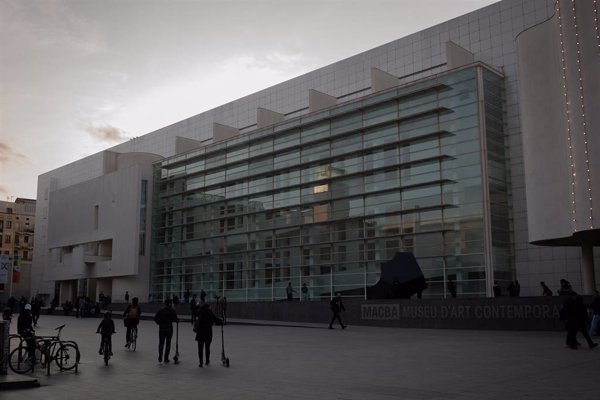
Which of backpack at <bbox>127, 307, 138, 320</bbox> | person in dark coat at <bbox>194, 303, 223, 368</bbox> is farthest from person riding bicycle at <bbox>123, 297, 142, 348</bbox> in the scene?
person in dark coat at <bbox>194, 303, 223, 368</bbox>

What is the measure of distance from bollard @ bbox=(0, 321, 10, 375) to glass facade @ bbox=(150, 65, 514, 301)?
1181 inches

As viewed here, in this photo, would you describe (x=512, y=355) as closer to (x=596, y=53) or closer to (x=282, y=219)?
(x=596, y=53)

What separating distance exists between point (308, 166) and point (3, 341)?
125 feet

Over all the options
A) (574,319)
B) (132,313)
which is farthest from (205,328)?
(574,319)

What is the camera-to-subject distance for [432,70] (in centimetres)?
4641

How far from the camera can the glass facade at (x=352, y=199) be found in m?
39.0

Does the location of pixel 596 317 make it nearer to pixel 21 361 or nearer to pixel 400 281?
pixel 400 281

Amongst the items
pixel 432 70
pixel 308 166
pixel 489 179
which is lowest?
pixel 489 179

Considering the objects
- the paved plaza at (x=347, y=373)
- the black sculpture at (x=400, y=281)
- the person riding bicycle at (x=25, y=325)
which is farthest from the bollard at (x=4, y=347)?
the black sculpture at (x=400, y=281)

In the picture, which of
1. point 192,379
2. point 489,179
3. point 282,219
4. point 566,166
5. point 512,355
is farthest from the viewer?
point 282,219

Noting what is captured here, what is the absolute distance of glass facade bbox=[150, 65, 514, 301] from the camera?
128 ft

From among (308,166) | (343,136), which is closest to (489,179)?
(343,136)

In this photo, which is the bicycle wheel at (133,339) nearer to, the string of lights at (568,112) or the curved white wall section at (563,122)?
the curved white wall section at (563,122)

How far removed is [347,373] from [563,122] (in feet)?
69.2
